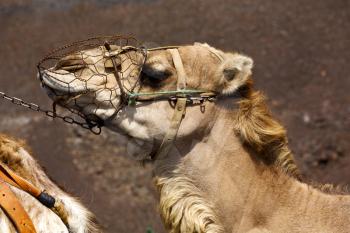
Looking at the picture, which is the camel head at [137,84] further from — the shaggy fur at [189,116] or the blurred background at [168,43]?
the blurred background at [168,43]

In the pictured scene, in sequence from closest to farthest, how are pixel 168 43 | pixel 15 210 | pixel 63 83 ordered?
pixel 15 210 < pixel 63 83 < pixel 168 43

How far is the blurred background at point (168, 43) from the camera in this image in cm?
1104

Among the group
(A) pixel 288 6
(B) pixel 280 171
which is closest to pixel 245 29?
(A) pixel 288 6

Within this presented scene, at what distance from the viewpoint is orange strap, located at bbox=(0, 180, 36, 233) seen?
4.74 meters

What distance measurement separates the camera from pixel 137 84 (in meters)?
5.09

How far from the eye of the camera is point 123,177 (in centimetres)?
1109

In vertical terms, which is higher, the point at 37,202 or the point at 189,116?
the point at 189,116

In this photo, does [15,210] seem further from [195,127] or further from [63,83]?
[195,127]

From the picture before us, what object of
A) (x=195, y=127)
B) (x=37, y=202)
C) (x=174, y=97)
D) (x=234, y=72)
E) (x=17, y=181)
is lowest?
(x=37, y=202)

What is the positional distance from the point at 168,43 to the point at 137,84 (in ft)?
31.0

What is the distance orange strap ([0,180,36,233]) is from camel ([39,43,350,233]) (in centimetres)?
73

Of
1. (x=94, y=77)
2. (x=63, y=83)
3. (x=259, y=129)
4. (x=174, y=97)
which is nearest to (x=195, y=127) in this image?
(x=174, y=97)

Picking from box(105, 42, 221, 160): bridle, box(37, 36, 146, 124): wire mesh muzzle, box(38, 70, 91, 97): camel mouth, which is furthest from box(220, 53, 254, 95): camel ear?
box(38, 70, 91, 97): camel mouth

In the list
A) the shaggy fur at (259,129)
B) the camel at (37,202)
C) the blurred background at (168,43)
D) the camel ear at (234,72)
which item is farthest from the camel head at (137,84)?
the blurred background at (168,43)
